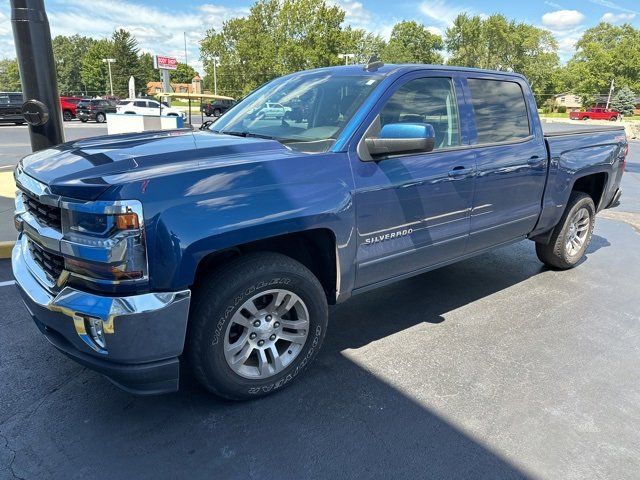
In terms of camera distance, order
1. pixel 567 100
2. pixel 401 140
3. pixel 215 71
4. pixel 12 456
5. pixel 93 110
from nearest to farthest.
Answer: pixel 12 456, pixel 401 140, pixel 93 110, pixel 215 71, pixel 567 100

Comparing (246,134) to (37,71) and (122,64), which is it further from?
Result: (122,64)

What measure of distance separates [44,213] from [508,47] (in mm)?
103330

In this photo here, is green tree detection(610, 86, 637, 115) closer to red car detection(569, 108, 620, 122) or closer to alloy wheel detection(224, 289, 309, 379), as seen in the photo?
red car detection(569, 108, 620, 122)

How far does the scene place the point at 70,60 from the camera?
10519cm

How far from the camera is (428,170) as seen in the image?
337 centimetres

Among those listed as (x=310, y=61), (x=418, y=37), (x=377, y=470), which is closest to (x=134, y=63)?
(x=310, y=61)

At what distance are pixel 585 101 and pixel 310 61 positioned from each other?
161 ft

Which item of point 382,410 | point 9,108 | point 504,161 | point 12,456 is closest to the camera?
point 12,456

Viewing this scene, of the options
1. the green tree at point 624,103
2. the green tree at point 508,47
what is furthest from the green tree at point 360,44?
the green tree at point 624,103

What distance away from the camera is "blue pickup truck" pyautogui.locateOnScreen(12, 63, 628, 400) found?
90.0 inches

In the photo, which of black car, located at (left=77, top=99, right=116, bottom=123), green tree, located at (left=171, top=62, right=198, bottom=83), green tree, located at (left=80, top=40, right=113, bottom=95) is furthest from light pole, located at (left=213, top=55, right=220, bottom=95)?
green tree, located at (left=171, top=62, right=198, bottom=83)

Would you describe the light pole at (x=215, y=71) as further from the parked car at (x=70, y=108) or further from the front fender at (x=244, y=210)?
the front fender at (x=244, y=210)

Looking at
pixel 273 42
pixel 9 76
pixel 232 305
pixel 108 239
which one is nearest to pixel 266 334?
pixel 232 305

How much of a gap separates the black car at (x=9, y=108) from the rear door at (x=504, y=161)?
28028 millimetres
